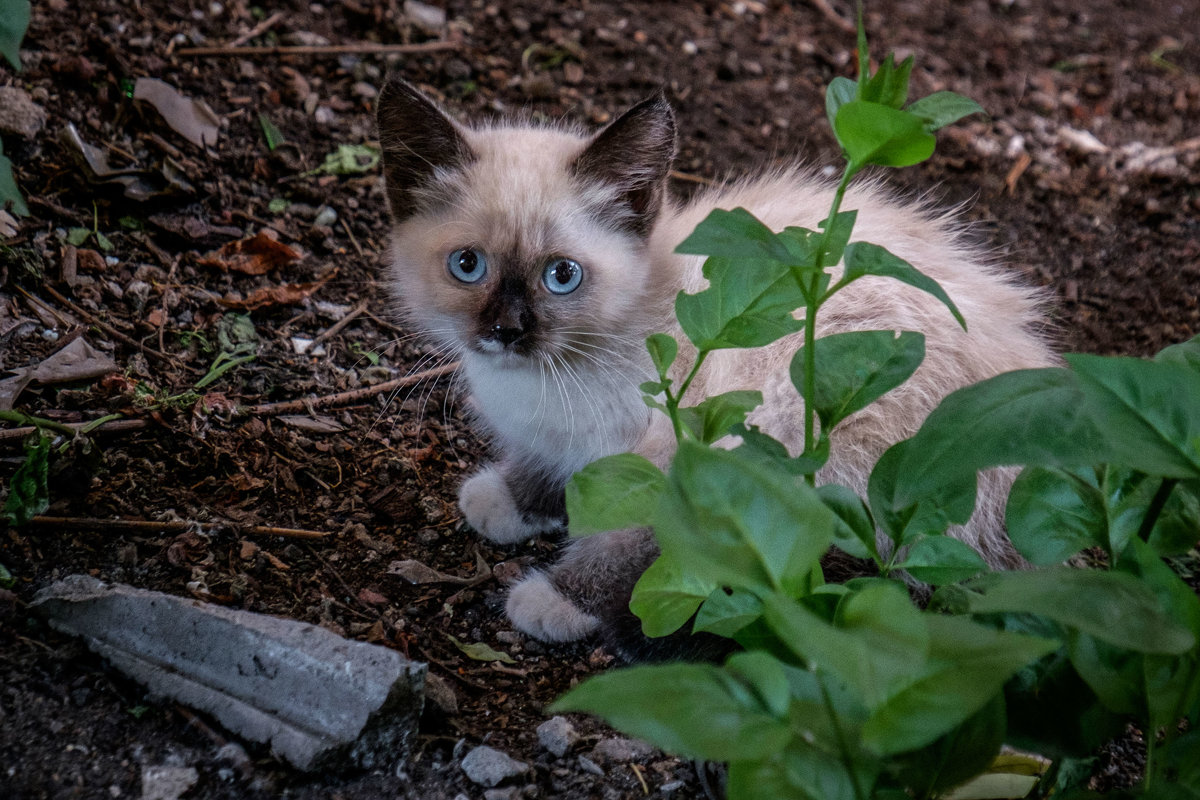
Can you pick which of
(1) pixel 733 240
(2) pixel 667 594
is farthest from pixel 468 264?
(1) pixel 733 240

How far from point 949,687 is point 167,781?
49.1 inches

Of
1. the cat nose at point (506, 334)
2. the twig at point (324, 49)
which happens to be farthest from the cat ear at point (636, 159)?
the twig at point (324, 49)

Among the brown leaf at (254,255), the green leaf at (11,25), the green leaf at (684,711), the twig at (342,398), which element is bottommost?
the twig at (342,398)

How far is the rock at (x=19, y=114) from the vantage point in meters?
2.79

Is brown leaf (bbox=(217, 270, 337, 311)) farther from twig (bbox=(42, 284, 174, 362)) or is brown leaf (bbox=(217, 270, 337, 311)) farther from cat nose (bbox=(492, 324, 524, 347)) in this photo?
cat nose (bbox=(492, 324, 524, 347))

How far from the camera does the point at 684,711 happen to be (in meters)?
1.13

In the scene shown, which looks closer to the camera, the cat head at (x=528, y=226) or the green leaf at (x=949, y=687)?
the green leaf at (x=949, y=687)

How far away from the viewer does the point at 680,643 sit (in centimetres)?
221

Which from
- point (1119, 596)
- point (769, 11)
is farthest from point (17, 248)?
point (769, 11)

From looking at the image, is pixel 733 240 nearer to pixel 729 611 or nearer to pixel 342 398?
pixel 729 611

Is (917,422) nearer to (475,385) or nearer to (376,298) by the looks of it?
(475,385)

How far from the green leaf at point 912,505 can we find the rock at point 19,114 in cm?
259

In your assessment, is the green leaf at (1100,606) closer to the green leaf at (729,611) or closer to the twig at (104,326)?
the green leaf at (729,611)

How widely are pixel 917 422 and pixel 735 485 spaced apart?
1.14 metres
